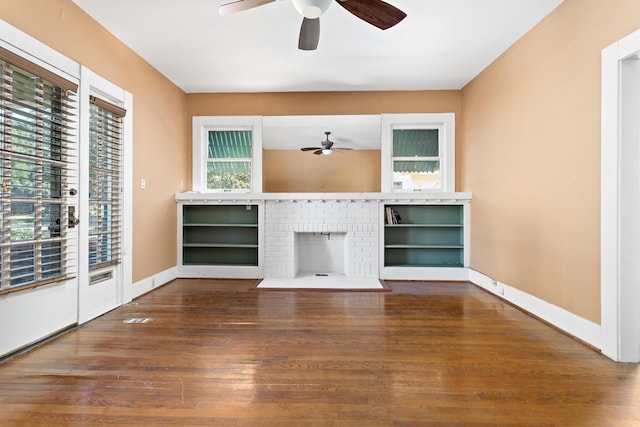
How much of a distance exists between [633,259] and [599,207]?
389 millimetres

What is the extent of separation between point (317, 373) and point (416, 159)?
3.67 meters

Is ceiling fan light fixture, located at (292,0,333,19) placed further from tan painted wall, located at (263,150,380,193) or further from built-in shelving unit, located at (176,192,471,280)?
tan painted wall, located at (263,150,380,193)

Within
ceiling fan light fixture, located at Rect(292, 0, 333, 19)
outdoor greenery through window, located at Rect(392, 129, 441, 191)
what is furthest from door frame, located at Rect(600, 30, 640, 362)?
outdoor greenery through window, located at Rect(392, 129, 441, 191)

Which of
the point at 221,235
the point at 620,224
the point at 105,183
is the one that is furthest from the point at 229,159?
the point at 620,224

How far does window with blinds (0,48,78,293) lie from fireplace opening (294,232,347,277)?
310 cm

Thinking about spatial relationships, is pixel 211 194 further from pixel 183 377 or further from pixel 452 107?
pixel 452 107

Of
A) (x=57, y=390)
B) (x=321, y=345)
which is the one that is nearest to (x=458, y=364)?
(x=321, y=345)

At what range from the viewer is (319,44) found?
134 inches

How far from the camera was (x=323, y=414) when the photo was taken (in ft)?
5.20

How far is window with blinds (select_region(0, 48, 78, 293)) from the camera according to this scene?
7.09ft

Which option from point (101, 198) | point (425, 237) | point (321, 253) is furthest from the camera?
point (321, 253)

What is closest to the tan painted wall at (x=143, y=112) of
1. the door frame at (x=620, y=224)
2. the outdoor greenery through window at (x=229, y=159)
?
the outdoor greenery through window at (x=229, y=159)

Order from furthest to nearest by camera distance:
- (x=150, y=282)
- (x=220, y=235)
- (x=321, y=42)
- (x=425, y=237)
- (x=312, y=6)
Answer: (x=220, y=235) < (x=425, y=237) < (x=150, y=282) < (x=321, y=42) < (x=312, y=6)

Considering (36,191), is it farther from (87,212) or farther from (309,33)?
(309,33)
